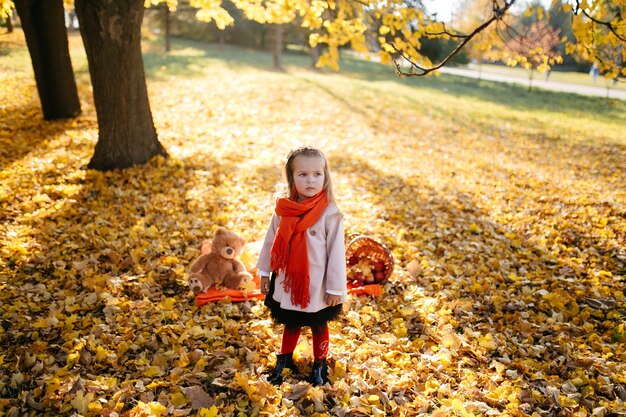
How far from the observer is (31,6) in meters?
8.42

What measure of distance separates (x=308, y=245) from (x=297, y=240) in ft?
0.27

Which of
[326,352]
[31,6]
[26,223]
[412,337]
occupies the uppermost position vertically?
[31,6]

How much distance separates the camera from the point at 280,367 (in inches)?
123

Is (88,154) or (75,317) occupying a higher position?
(88,154)

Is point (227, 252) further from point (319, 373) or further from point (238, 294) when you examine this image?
point (319, 373)

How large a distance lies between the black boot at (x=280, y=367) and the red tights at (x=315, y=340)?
4cm

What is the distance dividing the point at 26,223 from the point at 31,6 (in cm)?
600

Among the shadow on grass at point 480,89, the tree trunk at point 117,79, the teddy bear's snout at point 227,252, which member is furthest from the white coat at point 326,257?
the shadow on grass at point 480,89

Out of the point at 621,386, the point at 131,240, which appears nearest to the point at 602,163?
the point at 621,386

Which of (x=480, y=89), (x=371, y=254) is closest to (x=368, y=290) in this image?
(x=371, y=254)

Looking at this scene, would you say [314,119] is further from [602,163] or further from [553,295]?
[553,295]

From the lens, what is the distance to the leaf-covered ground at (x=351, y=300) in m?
2.91

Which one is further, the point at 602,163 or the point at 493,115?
the point at 493,115

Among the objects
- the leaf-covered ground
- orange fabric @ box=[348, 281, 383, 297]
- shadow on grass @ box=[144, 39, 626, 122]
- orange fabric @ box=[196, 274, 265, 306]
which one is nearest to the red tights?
the leaf-covered ground
